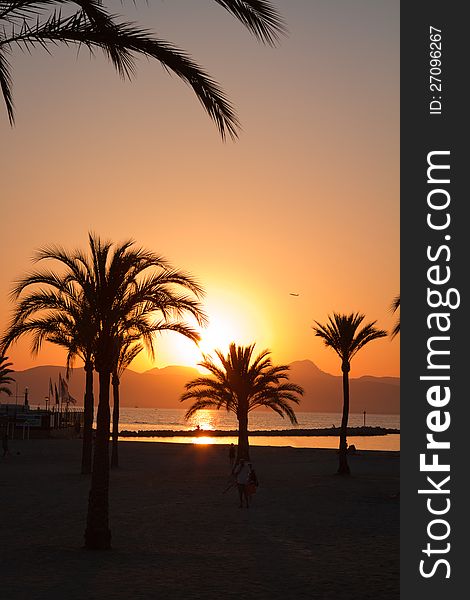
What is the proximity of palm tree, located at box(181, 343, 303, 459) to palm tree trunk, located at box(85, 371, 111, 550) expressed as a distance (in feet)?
79.4

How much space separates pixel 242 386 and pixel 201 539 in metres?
24.4

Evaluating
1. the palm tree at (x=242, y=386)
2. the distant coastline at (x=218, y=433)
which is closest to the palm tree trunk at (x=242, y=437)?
the palm tree at (x=242, y=386)

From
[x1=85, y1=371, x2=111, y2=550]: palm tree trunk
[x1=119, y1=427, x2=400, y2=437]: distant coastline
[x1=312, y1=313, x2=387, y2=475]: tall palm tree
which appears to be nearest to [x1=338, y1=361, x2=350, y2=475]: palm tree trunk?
[x1=312, y1=313, x2=387, y2=475]: tall palm tree

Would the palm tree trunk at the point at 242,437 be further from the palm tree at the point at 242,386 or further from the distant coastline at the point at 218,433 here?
the distant coastline at the point at 218,433

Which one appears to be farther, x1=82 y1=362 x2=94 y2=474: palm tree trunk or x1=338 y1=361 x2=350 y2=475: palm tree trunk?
x1=338 y1=361 x2=350 y2=475: palm tree trunk

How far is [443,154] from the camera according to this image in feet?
34.1

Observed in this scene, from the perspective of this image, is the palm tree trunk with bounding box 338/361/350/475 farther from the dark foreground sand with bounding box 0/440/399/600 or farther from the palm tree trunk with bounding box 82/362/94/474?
the palm tree trunk with bounding box 82/362/94/474

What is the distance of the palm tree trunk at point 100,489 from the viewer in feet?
55.4

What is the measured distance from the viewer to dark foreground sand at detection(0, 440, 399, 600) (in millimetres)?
13578

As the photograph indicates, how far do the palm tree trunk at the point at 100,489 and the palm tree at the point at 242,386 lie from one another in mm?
24200

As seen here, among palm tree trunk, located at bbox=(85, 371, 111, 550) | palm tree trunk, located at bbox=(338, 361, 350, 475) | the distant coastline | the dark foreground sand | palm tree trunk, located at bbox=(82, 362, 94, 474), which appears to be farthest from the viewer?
the distant coastline

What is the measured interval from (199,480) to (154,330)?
13.3 m

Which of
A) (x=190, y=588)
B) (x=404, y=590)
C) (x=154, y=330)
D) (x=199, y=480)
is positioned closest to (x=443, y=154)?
(x=404, y=590)

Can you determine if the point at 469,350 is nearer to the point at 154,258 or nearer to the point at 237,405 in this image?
the point at 154,258
